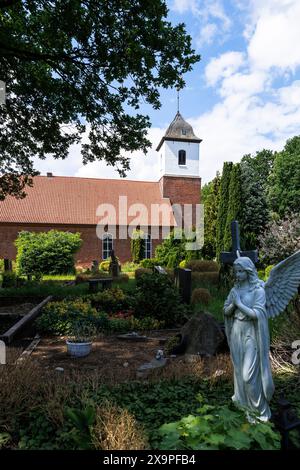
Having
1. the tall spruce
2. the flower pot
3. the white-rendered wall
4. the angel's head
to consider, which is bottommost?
the flower pot

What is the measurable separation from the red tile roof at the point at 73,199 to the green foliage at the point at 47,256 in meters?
6.56

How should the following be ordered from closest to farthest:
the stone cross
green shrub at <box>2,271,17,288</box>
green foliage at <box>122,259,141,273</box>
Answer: the stone cross → green shrub at <box>2,271,17,288</box> → green foliage at <box>122,259,141,273</box>

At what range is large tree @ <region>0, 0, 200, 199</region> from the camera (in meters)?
7.80

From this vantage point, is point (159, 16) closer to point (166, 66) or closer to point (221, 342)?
point (166, 66)

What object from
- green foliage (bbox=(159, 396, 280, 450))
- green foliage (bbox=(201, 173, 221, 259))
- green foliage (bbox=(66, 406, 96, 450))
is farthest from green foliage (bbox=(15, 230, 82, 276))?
green foliage (bbox=(159, 396, 280, 450))

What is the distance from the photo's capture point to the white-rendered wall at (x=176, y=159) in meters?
32.8

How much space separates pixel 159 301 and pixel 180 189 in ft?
79.9

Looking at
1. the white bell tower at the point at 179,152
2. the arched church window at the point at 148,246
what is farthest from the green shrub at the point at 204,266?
the white bell tower at the point at 179,152

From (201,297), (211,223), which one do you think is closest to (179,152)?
(211,223)

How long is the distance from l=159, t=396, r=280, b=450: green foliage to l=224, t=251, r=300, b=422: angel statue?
329 mm

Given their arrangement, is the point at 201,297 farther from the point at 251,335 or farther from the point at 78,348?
the point at 251,335

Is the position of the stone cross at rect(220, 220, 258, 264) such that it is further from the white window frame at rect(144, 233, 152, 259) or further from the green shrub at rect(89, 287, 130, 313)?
the white window frame at rect(144, 233, 152, 259)

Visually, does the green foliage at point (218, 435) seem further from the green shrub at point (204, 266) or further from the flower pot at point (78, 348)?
the green shrub at point (204, 266)

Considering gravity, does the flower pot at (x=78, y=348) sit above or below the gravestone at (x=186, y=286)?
below
